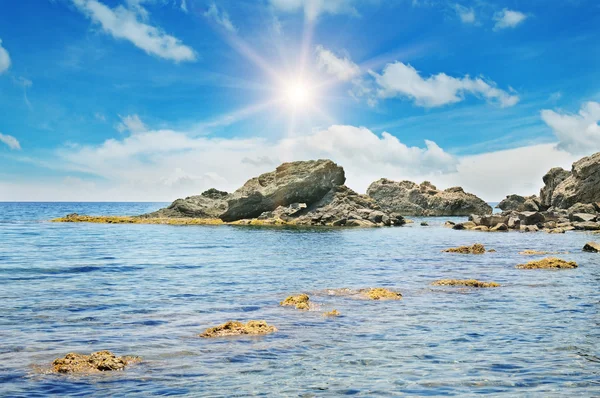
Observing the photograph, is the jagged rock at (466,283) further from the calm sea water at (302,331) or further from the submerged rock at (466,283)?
the calm sea water at (302,331)

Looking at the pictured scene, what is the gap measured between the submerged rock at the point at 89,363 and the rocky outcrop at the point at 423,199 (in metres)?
150

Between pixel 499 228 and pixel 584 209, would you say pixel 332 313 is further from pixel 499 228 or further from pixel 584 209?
pixel 584 209

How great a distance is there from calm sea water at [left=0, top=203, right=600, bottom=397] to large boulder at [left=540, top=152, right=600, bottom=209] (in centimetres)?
7967

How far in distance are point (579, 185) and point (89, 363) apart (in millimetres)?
111151

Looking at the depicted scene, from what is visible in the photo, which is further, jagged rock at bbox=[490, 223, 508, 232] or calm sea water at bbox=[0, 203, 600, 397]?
jagged rock at bbox=[490, 223, 508, 232]

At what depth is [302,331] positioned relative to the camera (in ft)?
50.1

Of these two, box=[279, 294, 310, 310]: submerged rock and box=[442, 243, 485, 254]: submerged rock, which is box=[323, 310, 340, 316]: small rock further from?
box=[442, 243, 485, 254]: submerged rock

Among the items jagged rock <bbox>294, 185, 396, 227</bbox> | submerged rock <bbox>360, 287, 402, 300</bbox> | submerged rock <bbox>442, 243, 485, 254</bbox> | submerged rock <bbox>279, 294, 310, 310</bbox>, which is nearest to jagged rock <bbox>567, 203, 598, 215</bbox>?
jagged rock <bbox>294, 185, 396, 227</bbox>

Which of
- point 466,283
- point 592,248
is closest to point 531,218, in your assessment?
point 592,248

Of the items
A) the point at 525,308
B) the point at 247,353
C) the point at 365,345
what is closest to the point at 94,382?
the point at 247,353

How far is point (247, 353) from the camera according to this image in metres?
12.9

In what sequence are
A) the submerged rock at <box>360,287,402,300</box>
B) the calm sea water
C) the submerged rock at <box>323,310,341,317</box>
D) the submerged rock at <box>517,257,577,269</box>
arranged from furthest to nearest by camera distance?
the submerged rock at <box>517,257,577,269</box>
the submerged rock at <box>360,287,402,300</box>
the submerged rock at <box>323,310,341,317</box>
the calm sea water

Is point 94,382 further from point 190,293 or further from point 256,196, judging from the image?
point 256,196

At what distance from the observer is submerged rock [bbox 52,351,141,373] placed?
11.2 metres
